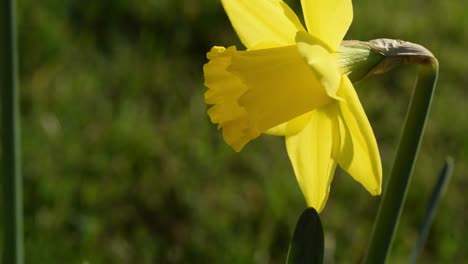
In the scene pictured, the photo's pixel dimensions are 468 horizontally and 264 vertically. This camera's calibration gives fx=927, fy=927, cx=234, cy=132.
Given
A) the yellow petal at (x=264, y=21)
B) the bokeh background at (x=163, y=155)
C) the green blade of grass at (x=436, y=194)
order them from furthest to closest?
the bokeh background at (x=163, y=155) < the green blade of grass at (x=436, y=194) < the yellow petal at (x=264, y=21)

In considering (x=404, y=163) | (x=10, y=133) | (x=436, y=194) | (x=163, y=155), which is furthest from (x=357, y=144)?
(x=163, y=155)

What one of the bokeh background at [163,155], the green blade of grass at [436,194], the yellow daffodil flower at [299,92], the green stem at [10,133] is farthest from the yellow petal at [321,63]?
the bokeh background at [163,155]

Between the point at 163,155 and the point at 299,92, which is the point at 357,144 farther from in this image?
the point at 163,155

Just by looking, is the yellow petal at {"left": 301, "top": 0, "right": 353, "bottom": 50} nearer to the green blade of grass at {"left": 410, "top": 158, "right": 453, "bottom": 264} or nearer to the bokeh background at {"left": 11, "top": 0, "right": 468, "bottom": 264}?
the green blade of grass at {"left": 410, "top": 158, "right": 453, "bottom": 264}

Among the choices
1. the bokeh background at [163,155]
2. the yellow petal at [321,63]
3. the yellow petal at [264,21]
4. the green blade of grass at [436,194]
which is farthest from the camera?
the bokeh background at [163,155]

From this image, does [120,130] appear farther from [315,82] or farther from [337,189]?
[315,82]

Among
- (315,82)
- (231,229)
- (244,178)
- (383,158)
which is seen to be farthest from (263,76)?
(383,158)

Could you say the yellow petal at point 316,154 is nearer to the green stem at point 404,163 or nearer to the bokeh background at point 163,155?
the green stem at point 404,163
